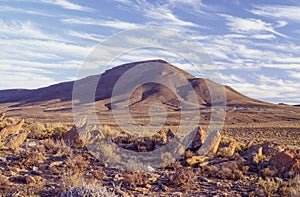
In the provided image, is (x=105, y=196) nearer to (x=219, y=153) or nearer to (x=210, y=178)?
(x=210, y=178)

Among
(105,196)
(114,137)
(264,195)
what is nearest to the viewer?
(105,196)

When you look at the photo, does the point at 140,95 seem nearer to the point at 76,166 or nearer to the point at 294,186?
the point at 76,166

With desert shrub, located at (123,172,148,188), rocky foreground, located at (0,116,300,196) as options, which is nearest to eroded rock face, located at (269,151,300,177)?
rocky foreground, located at (0,116,300,196)

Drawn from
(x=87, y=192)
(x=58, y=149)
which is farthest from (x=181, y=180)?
(x=58, y=149)

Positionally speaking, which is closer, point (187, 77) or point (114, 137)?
point (114, 137)

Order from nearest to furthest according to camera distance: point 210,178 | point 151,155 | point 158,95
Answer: point 210,178 < point 151,155 < point 158,95

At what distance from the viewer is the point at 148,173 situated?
27.6ft

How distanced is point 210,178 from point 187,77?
5947 inches

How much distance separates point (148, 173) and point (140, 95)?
117m

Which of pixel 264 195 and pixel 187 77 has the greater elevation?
pixel 187 77

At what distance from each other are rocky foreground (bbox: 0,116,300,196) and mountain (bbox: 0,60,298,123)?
8797 centimetres

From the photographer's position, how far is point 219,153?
34.5ft

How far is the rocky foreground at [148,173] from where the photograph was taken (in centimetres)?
693

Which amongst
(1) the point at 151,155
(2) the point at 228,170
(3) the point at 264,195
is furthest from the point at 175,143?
(3) the point at 264,195
